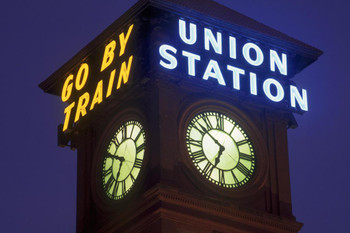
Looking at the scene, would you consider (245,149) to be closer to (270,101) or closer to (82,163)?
(270,101)

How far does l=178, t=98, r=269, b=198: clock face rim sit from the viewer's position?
4897 centimetres

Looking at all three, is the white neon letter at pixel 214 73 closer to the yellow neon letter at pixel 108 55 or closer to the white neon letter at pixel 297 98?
the white neon letter at pixel 297 98

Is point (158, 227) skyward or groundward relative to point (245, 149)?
groundward

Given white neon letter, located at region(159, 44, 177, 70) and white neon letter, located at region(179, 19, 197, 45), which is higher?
white neon letter, located at region(179, 19, 197, 45)

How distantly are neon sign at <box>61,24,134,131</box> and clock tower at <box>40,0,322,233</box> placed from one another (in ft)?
0.16

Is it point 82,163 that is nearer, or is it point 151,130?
point 151,130

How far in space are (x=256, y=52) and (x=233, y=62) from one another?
3.71ft

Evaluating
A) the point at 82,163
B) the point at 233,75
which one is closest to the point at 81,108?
the point at 82,163

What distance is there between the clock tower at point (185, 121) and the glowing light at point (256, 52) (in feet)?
0.11

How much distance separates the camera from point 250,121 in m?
51.2

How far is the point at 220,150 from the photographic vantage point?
49500 mm

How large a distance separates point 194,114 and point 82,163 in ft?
16.9

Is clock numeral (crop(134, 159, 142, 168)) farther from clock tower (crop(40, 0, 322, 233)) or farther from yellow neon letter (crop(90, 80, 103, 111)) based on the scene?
yellow neon letter (crop(90, 80, 103, 111))

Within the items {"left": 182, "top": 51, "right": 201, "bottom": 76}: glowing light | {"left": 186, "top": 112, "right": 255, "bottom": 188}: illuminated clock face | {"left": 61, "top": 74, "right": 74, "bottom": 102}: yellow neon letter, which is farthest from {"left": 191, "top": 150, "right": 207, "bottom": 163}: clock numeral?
{"left": 61, "top": 74, "right": 74, "bottom": 102}: yellow neon letter
